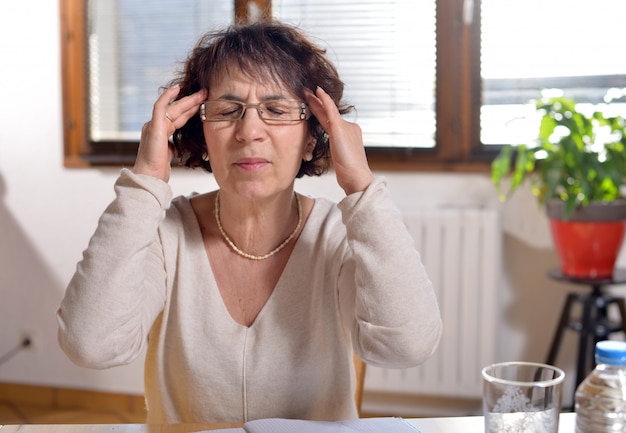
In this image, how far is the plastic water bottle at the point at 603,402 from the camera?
865 millimetres

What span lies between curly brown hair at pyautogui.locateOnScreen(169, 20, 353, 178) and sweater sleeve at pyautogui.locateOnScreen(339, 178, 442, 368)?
0.25 metres

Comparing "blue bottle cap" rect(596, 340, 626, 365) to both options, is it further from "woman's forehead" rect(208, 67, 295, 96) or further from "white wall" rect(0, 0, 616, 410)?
"white wall" rect(0, 0, 616, 410)

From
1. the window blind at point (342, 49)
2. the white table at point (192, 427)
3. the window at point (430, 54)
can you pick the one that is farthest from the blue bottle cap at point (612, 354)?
the window blind at point (342, 49)

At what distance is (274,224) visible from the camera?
146 centimetres

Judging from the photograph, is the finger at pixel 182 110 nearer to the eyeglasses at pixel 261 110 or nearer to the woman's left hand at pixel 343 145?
the eyeglasses at pixel 261 110

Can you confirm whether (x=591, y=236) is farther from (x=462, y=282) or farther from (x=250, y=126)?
(x=250, y=126)

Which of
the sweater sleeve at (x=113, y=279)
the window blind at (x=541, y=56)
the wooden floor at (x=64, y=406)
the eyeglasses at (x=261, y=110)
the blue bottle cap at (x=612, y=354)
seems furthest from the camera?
the wooden floor at (x=64, y=406)

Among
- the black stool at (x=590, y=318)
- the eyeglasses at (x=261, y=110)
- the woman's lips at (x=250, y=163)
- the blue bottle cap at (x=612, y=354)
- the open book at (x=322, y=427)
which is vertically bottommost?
the black stool at (x=590, y=318)

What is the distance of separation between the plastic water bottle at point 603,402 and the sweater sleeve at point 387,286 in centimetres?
37

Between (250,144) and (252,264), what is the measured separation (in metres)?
0.25

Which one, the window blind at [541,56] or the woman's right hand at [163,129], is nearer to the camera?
the woman's right hand at [163,129]

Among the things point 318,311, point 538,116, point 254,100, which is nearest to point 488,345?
point 538,116

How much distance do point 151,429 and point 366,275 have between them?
0.41 metres

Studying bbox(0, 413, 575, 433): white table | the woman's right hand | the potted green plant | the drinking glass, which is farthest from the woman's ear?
the potted green plant
